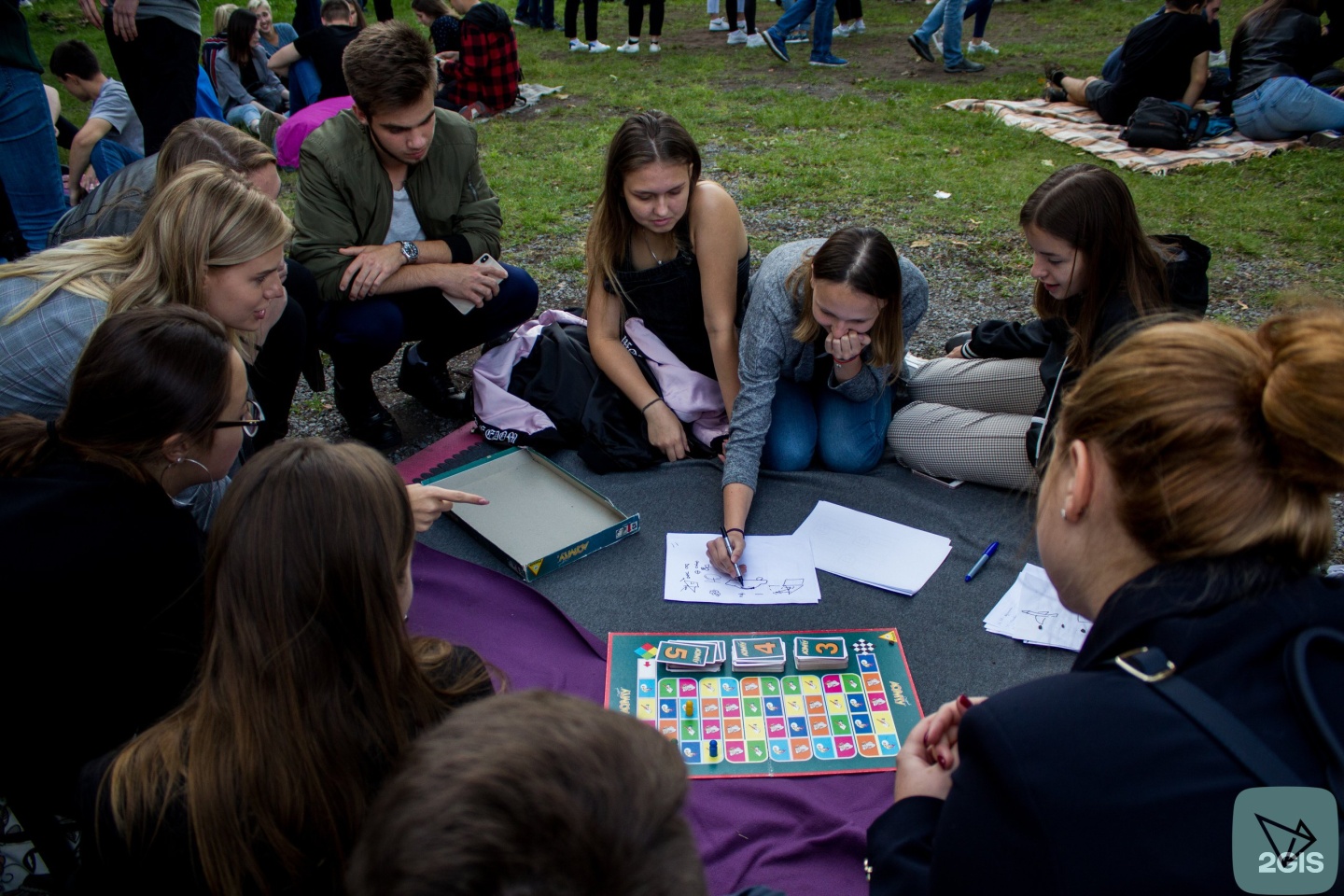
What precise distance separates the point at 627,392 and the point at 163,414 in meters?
1.63

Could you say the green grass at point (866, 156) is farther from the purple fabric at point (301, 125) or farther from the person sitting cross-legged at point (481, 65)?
the purple fabric at point (301, 125)

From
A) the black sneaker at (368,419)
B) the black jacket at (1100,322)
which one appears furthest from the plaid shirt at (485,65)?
the black jacket at (1100,322)

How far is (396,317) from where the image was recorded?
10.4 ft

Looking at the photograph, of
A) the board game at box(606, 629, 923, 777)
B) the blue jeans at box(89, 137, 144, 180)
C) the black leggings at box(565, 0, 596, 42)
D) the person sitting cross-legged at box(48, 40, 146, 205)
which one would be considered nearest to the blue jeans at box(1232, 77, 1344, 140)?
the board game at box(606, 629, 923, 777)

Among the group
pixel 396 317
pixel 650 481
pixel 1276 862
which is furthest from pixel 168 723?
pixel 396 317

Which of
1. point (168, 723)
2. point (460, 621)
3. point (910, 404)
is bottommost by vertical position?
point (460, 621)

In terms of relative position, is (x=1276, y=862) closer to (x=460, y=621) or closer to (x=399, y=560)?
(x=399, y=560)

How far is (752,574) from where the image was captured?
249 cm

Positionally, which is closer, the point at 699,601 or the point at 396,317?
the point at 699,601

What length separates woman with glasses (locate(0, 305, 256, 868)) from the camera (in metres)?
1.49

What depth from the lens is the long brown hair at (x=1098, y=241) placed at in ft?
8.18

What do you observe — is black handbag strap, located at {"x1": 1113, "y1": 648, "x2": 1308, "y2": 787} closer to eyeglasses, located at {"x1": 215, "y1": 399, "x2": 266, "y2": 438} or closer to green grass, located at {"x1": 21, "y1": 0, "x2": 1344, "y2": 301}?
eyeglasses, located at {"x1": 215, "y1": 399, "x2": 266, "y2": 438}

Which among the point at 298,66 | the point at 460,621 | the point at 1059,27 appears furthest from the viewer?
the point at 1059,27

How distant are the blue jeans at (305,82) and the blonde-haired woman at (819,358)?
17.3 ft
